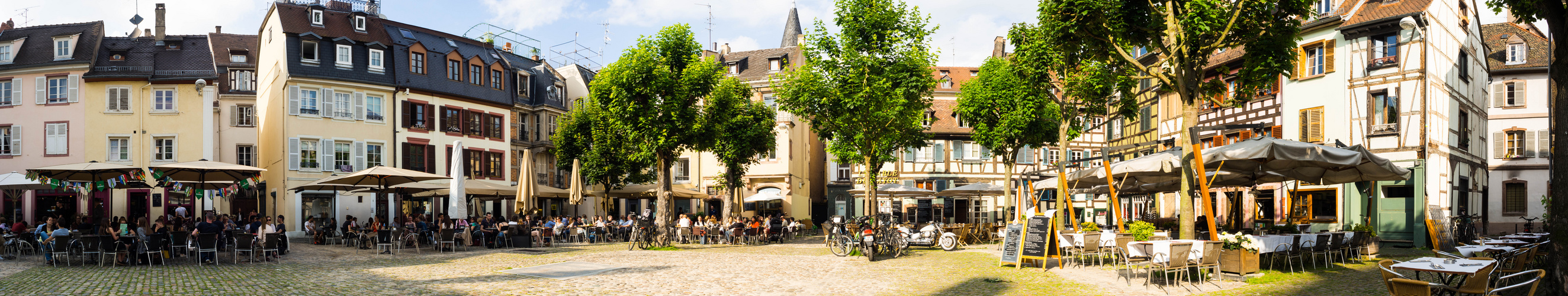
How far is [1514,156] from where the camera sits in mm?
33219

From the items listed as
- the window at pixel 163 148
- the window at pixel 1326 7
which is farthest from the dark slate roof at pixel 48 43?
the window at pixel 1326 7

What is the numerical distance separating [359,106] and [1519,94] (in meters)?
39.8

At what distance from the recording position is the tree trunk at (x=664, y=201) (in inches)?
976

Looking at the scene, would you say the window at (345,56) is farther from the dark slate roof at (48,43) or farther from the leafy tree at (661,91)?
the leafy tree at (661,91)

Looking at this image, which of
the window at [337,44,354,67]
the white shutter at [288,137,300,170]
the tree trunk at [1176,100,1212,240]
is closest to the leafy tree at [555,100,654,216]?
the window at [337,44,354,67]

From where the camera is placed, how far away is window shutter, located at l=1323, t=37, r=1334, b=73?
26375 mm

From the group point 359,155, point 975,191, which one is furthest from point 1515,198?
point 359,155

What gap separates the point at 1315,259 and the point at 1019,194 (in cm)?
628

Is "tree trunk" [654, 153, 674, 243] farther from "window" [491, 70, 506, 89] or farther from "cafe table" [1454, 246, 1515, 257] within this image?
"window" [491, 70, 506, 89]

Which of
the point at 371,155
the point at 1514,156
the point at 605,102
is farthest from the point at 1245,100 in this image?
the point at 371,155

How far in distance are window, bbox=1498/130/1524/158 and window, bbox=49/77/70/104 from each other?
48074 millimetres

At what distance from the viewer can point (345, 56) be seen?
35.7m

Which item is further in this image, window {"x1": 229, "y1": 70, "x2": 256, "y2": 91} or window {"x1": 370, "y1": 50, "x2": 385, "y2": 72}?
window {"x1": 229, "y1": 70, "x2": 256, "y2": 91}

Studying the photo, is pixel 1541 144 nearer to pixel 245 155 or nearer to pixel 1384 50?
pixel 1384 50
